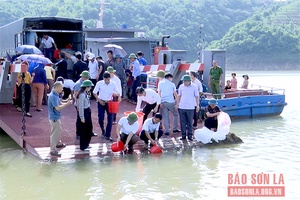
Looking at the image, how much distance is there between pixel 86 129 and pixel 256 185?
344 cm

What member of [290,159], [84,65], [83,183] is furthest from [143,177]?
[84,65]

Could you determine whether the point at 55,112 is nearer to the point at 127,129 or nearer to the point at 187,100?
the point at 127,129

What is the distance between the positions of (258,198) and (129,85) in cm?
815

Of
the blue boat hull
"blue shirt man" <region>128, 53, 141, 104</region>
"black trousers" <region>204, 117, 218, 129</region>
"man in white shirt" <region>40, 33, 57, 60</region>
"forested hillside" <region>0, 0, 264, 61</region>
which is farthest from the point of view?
"forested hillside" <region>0, 0, 264, 61</region>

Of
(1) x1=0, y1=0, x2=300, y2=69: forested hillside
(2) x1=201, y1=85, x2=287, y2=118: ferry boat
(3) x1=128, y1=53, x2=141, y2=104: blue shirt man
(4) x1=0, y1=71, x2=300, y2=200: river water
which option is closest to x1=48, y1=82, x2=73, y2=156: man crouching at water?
(4) x1=0, y1=71, x2=300, y2=200: river water

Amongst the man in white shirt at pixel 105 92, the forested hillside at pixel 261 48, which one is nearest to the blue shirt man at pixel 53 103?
the man in white shirt at pixel 105 92

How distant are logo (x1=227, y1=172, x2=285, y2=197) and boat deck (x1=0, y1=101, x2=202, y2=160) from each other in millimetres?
2207

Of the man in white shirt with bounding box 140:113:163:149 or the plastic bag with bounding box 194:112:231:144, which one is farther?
the plastic bag with bounding box 194:112:231:144

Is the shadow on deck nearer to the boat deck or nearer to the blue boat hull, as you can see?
the boat deck

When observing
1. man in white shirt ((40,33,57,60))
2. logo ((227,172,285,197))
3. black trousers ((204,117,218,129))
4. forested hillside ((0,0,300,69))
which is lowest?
logo ((227,172,285,197))

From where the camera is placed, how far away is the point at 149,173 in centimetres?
873

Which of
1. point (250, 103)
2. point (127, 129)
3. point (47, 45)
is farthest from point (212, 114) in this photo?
point (47, 45)

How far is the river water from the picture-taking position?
7.68 metres

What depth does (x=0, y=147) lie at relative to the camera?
11.4m
